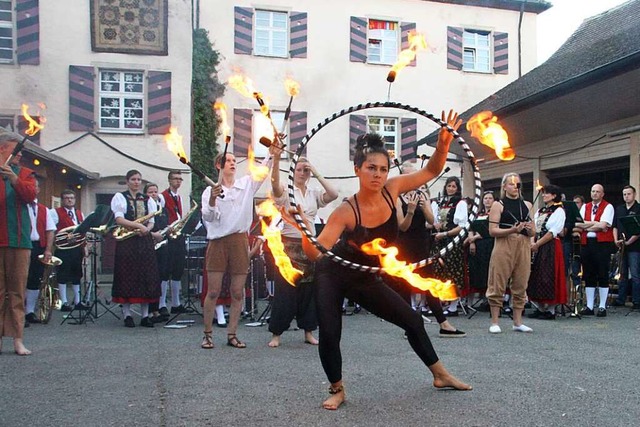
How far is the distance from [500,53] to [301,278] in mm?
20047

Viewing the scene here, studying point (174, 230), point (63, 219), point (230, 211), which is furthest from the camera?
point (63, 219)

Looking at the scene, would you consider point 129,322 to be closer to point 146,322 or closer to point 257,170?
point 146,322

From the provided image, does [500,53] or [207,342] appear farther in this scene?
[500,53]

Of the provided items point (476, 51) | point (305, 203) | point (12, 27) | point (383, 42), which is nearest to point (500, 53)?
point (476, 51)

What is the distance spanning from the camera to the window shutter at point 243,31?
2306 cm

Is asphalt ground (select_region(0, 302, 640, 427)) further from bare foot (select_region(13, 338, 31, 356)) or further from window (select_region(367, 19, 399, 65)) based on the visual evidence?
window (select_region(367, 19, 399, 65))

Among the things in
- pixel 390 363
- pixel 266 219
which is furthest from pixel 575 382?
pixel 266 219

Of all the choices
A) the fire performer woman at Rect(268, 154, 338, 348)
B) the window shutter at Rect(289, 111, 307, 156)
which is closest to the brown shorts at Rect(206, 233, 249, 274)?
the fire performer woman at Rect(268, 154, 338, 348)

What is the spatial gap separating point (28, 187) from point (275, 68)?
17259 mm

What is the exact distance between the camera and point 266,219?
805 centimetres

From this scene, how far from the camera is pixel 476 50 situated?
25297 mm

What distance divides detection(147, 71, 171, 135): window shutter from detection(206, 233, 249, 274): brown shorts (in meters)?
14.7

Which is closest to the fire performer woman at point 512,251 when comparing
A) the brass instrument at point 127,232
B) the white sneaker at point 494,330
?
the white sneaker at point 494,330

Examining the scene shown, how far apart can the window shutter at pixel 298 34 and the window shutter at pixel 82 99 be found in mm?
6599
